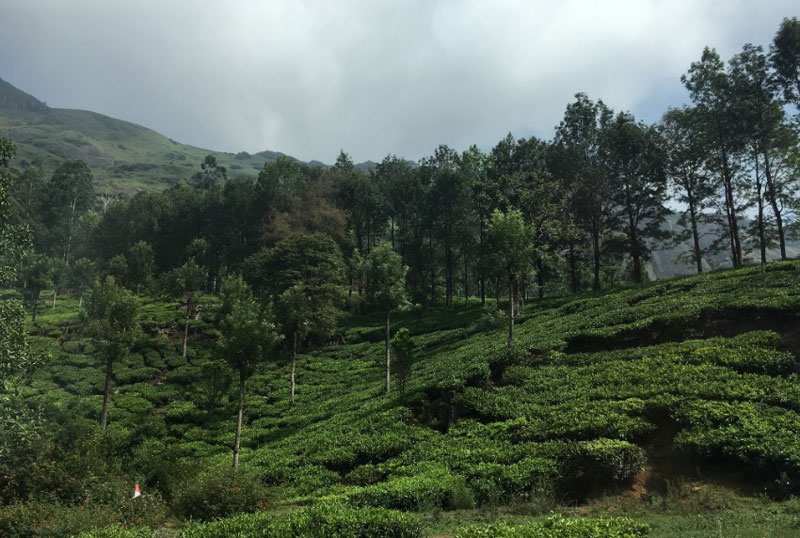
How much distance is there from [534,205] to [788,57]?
2618cm

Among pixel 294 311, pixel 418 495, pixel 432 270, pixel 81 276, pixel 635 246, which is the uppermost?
pixel 432 270

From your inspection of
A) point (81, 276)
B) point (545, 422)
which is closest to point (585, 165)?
point (545, 422)

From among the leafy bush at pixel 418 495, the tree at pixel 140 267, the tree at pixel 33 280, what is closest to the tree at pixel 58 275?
the tree at pixel 140 267

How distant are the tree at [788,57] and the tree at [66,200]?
5015 inches

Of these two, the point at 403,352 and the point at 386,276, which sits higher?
the point at 386,276

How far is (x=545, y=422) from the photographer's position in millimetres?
18219

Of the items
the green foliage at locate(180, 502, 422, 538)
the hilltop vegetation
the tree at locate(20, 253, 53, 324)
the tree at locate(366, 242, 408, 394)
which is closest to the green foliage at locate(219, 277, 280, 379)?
the hilltop vegetation

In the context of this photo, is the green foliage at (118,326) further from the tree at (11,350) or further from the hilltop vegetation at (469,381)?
the tree at (11,350)

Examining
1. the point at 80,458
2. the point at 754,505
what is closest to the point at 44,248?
the point at 80,458

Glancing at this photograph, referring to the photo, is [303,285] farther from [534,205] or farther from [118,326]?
[534,205]

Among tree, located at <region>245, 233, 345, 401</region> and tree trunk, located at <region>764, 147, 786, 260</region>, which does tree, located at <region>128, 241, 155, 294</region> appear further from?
tree trunk, located at <region>764, 147, 786, 260</region>

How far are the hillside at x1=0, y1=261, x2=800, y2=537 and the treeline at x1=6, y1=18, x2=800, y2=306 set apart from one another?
27.0 feet

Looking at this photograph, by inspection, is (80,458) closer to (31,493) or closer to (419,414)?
(31,493)

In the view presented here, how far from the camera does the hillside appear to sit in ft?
45.0
